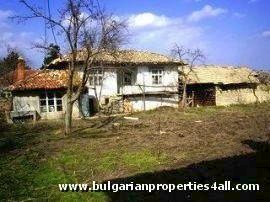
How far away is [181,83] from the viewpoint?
118 feet

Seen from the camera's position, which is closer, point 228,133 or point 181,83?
point 228,133

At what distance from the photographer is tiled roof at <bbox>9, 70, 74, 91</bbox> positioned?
27750 millimetres

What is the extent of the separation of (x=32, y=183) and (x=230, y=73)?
31988mm

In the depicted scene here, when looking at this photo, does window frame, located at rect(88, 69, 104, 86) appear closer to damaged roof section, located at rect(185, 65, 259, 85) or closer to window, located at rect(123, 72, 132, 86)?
window, located at rect(123, 72, 132, 86)

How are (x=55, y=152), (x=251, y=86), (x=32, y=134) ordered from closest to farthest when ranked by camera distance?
(x=55, y=152)
(x=32, y=134)
(x=251, y=86)

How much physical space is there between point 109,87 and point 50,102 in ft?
18.0

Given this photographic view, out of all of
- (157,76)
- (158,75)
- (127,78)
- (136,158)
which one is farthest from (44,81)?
(136,158)

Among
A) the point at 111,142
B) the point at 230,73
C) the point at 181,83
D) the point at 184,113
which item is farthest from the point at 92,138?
the point at 230,73

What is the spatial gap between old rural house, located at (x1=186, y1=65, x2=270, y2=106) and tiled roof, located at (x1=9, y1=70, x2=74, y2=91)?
12303 millimetres

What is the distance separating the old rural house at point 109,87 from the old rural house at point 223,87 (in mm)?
3490

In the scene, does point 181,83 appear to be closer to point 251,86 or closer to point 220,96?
point 220,96

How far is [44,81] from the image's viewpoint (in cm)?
2895

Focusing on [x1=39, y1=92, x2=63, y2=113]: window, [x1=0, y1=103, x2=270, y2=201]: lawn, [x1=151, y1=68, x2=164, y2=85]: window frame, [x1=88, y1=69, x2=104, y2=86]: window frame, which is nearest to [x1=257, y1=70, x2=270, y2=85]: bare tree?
[x1=151, y1=68, x2=164, y2=85]: window frame

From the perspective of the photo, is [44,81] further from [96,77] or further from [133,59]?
[133,59]
